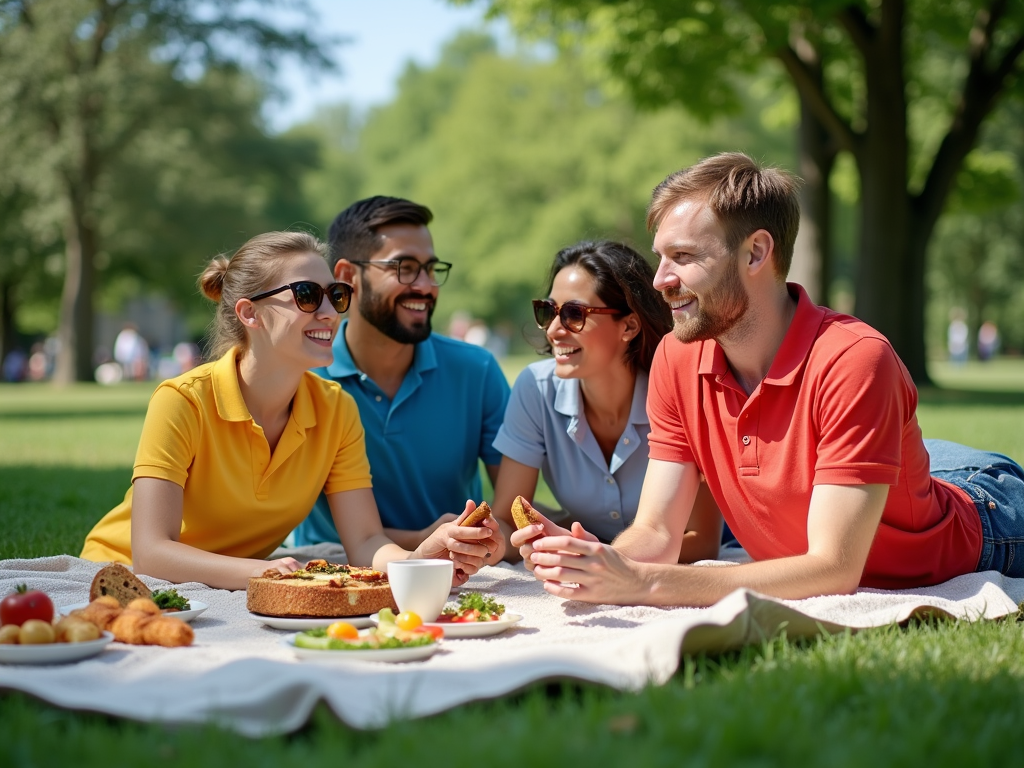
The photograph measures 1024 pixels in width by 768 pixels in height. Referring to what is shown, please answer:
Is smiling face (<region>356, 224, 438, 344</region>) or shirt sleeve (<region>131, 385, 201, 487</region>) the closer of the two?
shirt sleeve (<region>131, 385, 201, 487</region>)

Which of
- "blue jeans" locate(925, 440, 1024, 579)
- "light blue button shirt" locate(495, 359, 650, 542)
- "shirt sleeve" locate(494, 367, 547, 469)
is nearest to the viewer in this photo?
"blue jeans" locate(925, 440, 1024, 579)

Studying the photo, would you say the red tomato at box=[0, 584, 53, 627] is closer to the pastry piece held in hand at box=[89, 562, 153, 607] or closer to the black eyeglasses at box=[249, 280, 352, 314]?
the pastry piece held in hand at box=[89, 562, 153, 607]

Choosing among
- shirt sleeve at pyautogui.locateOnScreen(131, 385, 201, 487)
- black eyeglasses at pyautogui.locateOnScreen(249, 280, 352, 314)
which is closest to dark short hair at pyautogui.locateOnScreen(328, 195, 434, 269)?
black eyeglasses at pyautogui.locateOnScreen(249, 280, 352, 314)

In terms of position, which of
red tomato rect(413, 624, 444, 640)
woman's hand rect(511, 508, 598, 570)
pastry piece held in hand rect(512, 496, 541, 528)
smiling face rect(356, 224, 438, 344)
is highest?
smiling face rect(356, 224, 438, 344)

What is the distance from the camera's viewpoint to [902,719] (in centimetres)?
273

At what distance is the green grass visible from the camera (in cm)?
243

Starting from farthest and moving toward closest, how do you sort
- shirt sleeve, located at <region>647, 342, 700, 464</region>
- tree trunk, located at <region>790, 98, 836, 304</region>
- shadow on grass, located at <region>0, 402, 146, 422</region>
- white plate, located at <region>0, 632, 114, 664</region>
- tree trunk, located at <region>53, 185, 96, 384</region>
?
tree trunk, located at <region>53, 185, 96, 384</region>, tree trunk, located at <region>790, 98, 836, 304</region>, shadow on grass, located at <region>0, 402, 146, 422</region>, shirt sleeve, located at <region>647, 342, 700, 464</region>, white plate, located at <region>0, 632, 114, 664</region>

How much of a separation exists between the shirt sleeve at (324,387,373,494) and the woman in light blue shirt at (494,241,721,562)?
75 cm

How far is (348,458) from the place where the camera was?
5.27 metres

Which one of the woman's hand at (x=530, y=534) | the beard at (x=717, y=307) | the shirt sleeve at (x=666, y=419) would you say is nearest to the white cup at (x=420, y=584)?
the woman's hand at (x=530, y=534)

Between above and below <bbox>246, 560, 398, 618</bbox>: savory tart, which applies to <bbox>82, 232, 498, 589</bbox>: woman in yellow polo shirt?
above

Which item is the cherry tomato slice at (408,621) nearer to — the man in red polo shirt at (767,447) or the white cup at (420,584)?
the white cup at (420,584)

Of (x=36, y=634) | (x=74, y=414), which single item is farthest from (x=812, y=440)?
(x=74, y=414)

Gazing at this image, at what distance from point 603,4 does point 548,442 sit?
1372 centimetres
